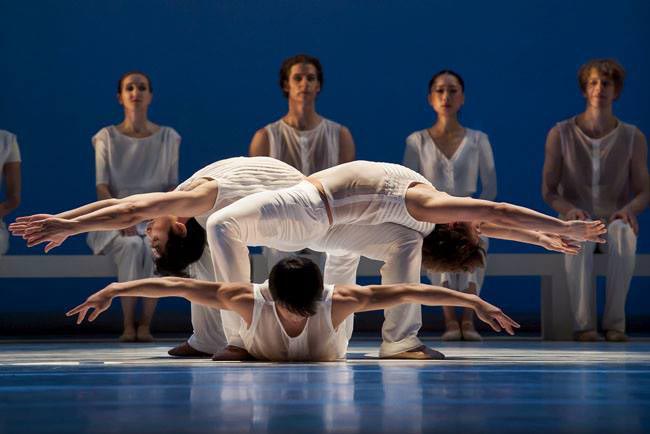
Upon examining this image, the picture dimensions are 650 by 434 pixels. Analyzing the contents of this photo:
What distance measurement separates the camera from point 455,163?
630cm

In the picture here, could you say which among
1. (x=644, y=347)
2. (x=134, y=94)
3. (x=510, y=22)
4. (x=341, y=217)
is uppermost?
(x=510, y=22)

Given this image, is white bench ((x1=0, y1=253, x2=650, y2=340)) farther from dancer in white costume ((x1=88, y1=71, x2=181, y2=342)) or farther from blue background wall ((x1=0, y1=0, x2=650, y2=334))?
blue background wall ((x1=0, y1=0, x2=650, y2=334))

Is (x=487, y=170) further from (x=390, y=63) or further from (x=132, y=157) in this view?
(x=390, y=63)

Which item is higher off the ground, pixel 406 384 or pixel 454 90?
pixel 454 90

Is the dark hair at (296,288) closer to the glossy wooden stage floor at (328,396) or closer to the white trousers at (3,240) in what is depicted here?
the glossy wooden stage floor at (328,396)

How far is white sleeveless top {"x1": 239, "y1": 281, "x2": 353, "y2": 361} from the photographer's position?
359cm

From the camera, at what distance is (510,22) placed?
8.51 meters

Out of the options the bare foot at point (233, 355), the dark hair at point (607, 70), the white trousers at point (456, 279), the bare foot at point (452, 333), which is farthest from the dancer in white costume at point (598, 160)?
the bare foot at point (233, 355)

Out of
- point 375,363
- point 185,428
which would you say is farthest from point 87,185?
point 185,428

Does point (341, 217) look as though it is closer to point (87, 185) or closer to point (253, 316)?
point (253, 316)

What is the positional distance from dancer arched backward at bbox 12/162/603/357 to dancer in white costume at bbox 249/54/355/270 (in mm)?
2060

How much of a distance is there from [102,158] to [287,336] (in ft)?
9.98

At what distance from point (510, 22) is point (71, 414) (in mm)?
7038

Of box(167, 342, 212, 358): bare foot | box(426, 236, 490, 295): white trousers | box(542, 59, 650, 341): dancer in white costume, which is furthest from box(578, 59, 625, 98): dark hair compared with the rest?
box(167, 342, 212, 358): bare foot
